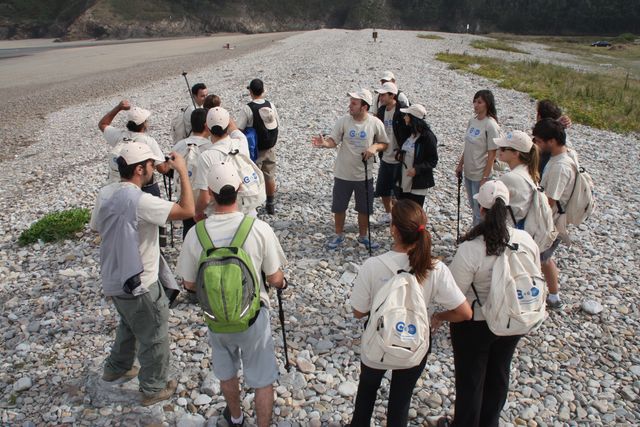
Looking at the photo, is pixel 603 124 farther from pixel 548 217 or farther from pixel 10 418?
pixel 10 418

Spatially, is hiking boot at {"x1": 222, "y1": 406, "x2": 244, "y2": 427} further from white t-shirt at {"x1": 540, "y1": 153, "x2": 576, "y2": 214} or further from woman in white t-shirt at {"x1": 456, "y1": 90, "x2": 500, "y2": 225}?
woman in white t-shirt at {"x1": 456, "y1": 90, "x2": 500, "y2": 225}

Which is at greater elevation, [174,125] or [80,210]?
[174,125]

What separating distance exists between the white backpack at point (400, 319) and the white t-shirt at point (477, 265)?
24.6 inches

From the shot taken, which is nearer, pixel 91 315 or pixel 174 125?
pixel 91 315

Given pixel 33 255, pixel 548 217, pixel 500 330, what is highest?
pixel 548 217

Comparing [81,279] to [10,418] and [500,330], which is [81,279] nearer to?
[10,418]

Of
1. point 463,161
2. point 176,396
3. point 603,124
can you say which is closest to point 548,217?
point 463,161

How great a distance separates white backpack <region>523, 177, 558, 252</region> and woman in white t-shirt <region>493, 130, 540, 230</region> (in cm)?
4

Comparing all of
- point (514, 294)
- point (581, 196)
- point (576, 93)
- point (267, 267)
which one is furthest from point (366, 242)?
point (576, 93)

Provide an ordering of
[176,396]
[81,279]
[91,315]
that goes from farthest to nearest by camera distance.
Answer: [81,279] < [91,315] < [176,396]

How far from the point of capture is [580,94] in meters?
26.5

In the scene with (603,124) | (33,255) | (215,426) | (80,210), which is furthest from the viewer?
(603,124)

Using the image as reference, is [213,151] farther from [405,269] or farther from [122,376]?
[405,269]

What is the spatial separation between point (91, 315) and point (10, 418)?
2053 millimetres
